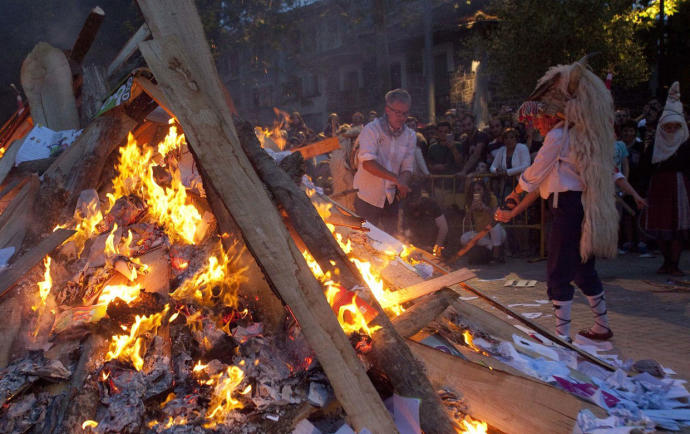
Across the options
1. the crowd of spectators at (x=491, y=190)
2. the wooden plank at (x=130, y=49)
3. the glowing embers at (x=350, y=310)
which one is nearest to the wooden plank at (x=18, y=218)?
the wooden plank at (x=130, y=49)

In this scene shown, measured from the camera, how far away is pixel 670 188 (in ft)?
23.6

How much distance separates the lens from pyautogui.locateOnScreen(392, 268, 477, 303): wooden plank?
381 centimetres

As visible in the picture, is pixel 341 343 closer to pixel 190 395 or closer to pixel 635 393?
pixel 190 395

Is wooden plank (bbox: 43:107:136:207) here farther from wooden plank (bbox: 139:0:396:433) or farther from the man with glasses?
the man with glasses

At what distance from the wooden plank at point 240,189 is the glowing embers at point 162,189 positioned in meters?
1.39

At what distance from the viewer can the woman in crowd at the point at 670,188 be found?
7059 millimetres

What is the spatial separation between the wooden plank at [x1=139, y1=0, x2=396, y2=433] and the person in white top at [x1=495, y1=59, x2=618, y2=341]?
8.93ft

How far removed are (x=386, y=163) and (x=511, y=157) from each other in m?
4.16

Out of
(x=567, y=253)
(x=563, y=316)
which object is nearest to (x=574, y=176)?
(x=567, y=253)

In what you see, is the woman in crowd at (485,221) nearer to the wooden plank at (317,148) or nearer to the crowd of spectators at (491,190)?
the crowd of spectators at (491,190)

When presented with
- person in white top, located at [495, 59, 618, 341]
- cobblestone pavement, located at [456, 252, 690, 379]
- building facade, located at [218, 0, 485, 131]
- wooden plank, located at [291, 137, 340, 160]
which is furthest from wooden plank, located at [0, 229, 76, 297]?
building facade, located at [218, 0, 485, 131]

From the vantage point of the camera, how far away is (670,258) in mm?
7484

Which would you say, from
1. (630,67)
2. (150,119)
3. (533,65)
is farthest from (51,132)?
(630,67)

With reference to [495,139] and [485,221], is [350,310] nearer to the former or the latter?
[485,221]
